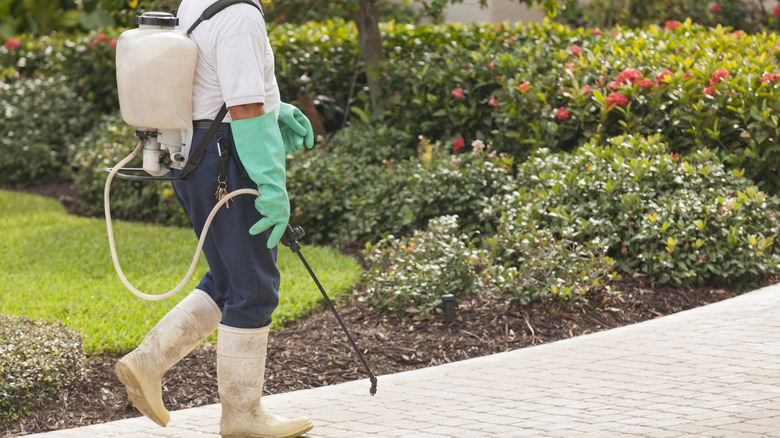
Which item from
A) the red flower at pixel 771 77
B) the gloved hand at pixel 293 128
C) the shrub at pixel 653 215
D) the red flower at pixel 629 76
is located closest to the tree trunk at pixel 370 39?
the red flower at pixel 629 76

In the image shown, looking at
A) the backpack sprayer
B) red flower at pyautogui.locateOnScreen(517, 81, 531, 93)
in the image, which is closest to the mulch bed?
the backpack sprayer

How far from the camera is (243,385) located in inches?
146

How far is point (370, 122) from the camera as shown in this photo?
934 centimetres

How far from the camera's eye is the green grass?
567 centimetres

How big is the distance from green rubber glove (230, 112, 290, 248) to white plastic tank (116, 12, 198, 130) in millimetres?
240

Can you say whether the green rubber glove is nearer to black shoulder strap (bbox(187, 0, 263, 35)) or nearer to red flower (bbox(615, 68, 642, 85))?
black shoulder strap (bbox(187, 0, 263, 35))

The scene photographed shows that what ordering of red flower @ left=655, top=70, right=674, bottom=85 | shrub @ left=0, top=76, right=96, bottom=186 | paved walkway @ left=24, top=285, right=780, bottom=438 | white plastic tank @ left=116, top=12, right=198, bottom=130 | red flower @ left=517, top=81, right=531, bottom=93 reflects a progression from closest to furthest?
white plastic tank @ left=116, top=12, right=198, bottom=130 → paved walkway @ left=24, top=285, right=780, bottom=438 → red flower @ left=655, top=70, right=674, bottom=85 → red flower @ left=517, top=81, right=531, bottom=93 → shrub @ left=0, top=76, right=96, bottom=186

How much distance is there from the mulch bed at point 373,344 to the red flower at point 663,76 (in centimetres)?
208

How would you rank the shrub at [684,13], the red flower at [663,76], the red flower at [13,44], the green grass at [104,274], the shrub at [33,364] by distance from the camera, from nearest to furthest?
1. the shrub at [33,364]
2. the green grass at [104,274]
3. the red flower at [663,76]
4. the red flower at [13,44]
5. the shrub at [684,13]

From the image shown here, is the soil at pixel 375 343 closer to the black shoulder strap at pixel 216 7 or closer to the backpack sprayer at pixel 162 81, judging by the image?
the backpack sprayer at pixel 162 81

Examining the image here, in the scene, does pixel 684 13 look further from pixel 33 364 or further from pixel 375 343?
pixel 33 364

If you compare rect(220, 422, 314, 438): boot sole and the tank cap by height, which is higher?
the tank cap

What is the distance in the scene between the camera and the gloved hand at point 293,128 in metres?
3.93

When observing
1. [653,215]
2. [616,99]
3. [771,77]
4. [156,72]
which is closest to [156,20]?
[156,72]
